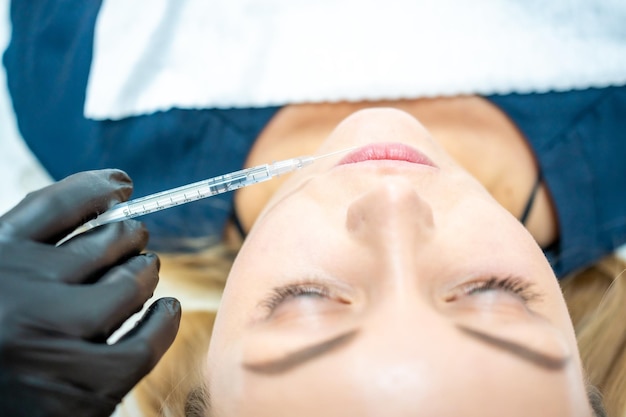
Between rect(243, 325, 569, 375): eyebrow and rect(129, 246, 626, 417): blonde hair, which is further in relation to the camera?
rect(129, 246, 626, 417): blonde hair

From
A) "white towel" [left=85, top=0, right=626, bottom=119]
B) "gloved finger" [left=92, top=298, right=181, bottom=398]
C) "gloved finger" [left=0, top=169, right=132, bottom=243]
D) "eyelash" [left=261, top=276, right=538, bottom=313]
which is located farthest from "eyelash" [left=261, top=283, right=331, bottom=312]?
"white towel" [left=85, top=0, right=626, bottom=119]

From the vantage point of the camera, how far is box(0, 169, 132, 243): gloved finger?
0.63 meters

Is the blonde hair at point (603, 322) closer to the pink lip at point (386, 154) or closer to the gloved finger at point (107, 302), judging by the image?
the pink lip at point (386, 154)

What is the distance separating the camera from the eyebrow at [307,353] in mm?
653

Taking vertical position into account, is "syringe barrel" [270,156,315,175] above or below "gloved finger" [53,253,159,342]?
above

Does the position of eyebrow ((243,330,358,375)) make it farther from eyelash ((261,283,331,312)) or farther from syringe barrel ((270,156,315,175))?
syringe barrel ((270,156,315,175))

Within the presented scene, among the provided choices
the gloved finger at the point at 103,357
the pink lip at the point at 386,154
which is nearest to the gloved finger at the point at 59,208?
the gloved finger at the point at 103,357

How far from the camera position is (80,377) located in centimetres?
62

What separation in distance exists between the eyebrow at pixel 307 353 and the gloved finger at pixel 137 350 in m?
0.13

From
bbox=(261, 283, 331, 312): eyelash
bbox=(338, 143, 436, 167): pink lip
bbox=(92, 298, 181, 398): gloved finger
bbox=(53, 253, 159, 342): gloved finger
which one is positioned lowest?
bbox=(92, 298, 181, 398): gloved finger

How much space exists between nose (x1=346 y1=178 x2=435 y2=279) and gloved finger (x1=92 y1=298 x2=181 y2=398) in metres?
0.25

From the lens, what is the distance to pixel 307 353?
659mm

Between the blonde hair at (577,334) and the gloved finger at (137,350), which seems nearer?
the gloved finger at (137,350)

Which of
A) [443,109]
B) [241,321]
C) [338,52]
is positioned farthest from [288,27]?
[241,321]
